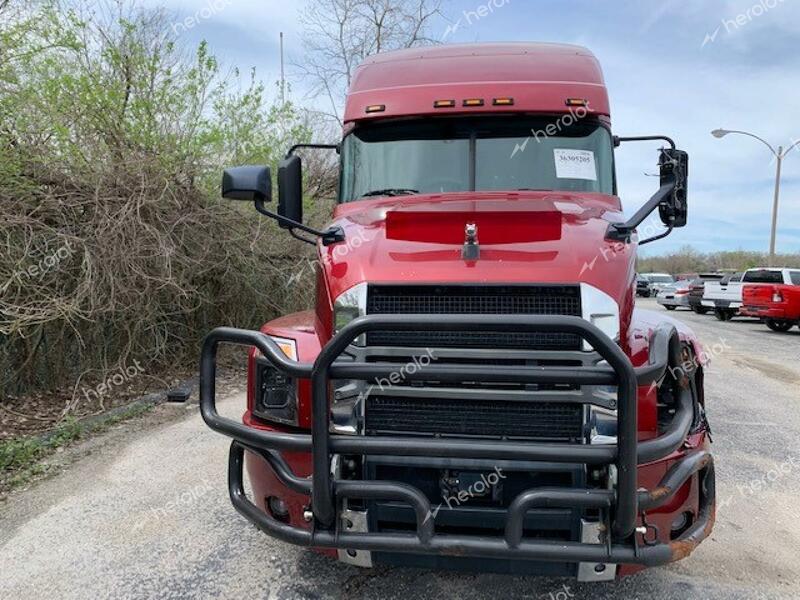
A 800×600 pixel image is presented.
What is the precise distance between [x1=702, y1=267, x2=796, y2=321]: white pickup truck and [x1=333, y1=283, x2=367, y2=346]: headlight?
727 inches

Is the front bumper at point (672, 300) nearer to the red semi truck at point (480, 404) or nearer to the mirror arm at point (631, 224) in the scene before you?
the mirror arm at point (631, 224)

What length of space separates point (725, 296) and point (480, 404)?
66.7 feet

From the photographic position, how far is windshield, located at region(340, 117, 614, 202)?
11.6 feet

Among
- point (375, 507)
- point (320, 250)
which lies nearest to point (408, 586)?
point (375, 507)

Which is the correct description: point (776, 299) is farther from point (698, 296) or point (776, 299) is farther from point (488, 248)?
point (488, 248)

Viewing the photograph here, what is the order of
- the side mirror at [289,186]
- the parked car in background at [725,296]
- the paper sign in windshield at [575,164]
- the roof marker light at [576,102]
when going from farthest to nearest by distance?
the parked car in background at [725,296]
the side mirror at [289,186]
the roof marker light at [576,102]
the paper sign in windshield at [575,164]

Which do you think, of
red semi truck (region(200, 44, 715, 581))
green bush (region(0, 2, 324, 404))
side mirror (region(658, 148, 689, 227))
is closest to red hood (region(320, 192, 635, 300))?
red semi truck (region(200, 44, 715, 581))

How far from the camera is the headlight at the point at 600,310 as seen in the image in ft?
7.96

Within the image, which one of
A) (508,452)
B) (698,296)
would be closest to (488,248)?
(508,452)

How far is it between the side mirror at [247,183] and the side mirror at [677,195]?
7.08 feet

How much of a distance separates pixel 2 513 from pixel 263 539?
190 centimetres

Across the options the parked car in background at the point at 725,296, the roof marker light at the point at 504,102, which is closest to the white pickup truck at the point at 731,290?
the parked car in background at the point at 725,296

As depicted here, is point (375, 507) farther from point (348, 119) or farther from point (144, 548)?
point (348, 119)

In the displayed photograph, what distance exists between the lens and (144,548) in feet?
11.2
